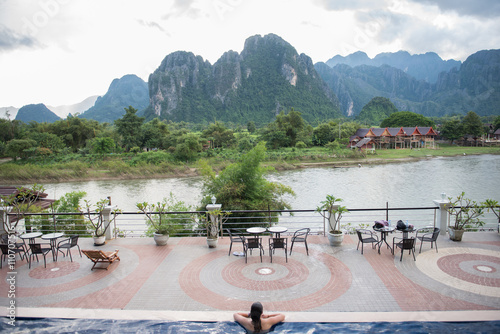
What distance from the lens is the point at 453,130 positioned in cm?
6406

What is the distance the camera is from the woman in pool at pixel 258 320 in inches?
172

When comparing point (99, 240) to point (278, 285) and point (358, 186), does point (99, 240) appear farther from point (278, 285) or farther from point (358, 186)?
point (358, 186)

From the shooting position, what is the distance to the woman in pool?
14.4 feet

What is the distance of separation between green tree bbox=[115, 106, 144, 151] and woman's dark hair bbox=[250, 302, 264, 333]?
53.2m

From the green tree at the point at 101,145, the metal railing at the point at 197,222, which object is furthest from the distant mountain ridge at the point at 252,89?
the metal railing at the point at 197,222

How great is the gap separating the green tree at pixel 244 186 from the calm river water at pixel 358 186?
623 cm

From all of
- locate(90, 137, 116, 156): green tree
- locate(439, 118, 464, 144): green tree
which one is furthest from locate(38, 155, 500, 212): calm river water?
locate(439, 118, 464, 144): green tree

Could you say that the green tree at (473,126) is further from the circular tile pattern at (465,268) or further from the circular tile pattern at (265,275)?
the circular tile pattern at (265,275)

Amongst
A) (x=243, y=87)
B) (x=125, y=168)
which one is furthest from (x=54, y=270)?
(x=243, y=87)

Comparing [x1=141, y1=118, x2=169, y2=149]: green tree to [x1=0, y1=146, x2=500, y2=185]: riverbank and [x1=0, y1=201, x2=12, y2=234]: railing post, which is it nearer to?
[x1=0, y1=146, x2=500, y2=185]: riverbank

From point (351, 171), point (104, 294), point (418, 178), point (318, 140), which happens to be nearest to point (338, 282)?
point (104, 294)

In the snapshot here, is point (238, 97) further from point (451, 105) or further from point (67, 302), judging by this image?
point (67, 302)

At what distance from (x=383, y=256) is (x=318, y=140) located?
55266mm

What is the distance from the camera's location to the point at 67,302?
554cm
